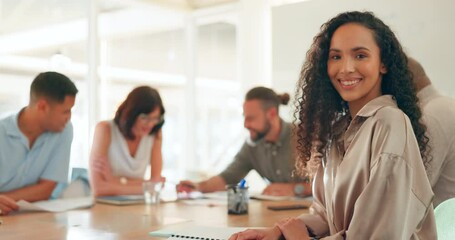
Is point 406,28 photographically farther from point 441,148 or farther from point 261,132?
point 441,148

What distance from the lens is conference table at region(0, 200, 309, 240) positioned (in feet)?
5.61

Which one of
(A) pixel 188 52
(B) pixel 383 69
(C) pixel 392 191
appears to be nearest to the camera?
(C) pixel 392 191

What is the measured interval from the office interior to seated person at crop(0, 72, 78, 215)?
834 mm

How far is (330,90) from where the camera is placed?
143 cm

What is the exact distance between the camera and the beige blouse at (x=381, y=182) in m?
1.10

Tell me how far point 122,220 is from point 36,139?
77cm

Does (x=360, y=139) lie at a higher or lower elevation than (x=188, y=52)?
lower

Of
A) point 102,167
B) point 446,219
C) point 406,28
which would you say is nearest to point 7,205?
point 102,167

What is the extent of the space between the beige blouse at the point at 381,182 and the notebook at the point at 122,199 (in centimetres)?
145

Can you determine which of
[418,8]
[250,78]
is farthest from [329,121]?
[250,78]

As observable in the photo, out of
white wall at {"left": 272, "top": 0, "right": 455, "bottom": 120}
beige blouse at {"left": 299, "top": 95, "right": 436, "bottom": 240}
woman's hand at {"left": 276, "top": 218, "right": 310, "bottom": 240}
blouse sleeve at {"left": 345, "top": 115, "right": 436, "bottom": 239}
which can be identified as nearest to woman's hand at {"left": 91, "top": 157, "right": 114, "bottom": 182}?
white wall at {"left": 272, "top": 0, "right": 455, "bottom": 120}

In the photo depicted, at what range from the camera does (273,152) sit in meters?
3.22

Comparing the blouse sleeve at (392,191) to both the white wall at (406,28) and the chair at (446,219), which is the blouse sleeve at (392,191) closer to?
the chair at (446,219)

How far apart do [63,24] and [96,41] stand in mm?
348
